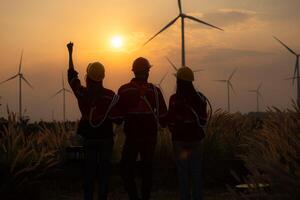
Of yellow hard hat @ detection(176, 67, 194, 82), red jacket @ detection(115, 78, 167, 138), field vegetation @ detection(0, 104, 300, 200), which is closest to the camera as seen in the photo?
field vegetation @ detection(0, 104, 300, 200)

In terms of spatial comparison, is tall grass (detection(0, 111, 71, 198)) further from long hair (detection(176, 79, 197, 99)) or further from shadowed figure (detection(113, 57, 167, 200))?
long hair (detection(176, 79, 197, 99))

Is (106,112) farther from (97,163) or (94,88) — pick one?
(97,163)

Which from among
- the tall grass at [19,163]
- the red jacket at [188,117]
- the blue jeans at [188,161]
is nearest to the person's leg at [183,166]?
the blue jeans at [188,161]

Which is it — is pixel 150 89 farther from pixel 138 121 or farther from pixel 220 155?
pixel 220 155

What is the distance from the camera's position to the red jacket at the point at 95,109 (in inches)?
362

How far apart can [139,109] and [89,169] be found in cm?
117

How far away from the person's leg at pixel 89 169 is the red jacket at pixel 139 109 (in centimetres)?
69

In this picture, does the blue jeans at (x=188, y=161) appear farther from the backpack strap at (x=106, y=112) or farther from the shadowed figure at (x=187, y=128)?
the backpack strap at (x=106, y=112)

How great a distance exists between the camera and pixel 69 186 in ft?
43.4

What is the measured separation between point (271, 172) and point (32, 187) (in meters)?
5.54

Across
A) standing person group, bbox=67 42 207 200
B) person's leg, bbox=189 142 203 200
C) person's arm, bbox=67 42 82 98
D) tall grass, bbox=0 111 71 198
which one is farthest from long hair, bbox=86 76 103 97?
person's leg, bbox=189 142 203 200

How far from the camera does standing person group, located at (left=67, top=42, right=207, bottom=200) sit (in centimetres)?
920

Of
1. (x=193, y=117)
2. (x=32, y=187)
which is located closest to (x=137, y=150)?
(x=193, y=117)

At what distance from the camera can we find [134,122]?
957 centimetres
